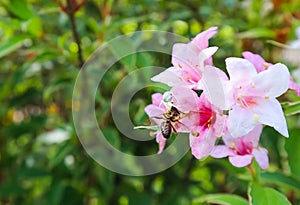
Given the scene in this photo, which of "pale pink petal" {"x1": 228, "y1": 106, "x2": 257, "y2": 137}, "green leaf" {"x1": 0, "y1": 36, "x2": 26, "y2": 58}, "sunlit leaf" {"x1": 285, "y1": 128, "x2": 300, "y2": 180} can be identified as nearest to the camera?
"pale pink petal" {"x1": 228, "y1": 106, "x2": 257, "y2": 137}

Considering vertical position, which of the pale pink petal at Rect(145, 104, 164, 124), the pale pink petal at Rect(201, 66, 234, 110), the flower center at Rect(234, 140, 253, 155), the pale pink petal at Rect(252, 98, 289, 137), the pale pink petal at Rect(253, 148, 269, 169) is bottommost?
the pale pink petal at Rect(253, 148, 269, 169)

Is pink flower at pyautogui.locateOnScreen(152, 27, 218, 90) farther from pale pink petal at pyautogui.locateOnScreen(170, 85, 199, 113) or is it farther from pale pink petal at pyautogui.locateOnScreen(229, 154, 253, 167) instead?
pale pink petal at pyautogui.locateOnScreen(229, 154, 253, 167)

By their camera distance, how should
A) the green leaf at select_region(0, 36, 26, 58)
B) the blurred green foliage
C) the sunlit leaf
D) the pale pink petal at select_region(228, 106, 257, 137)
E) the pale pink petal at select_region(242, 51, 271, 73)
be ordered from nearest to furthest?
the pale pink petal at select_region(228, 106, 257, 137)
the pale pink petal at select_region(242, 51, 271, 73)
the sunlit leaf
the green leaf at select_region(0, 36, 26, 58)
the blurred green foliage

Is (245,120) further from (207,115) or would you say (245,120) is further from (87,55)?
(87,55)

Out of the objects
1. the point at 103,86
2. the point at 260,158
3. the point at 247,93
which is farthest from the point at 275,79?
the point at 103,86

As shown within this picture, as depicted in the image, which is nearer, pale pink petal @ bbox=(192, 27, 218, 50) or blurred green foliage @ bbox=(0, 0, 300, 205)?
pale pink petal @ bbox=(192, 27, 218, 50)

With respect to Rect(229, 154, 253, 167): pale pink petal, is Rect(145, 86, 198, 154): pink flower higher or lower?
higher

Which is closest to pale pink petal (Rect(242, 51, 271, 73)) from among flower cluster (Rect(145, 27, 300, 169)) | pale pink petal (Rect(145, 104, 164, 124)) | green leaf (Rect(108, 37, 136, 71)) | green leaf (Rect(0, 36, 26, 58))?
flower cluster (Rect(145, 27, 300, 169))
